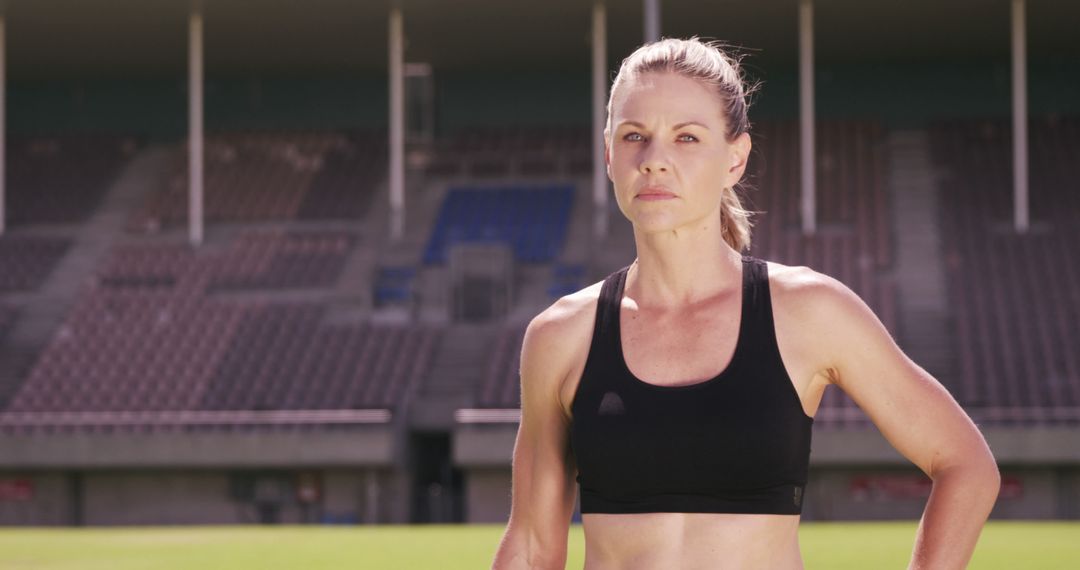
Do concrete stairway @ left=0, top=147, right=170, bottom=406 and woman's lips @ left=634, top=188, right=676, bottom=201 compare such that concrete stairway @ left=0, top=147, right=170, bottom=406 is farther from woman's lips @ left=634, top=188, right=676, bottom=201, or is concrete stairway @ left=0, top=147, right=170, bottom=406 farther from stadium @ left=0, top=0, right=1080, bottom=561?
woman's lips @ left=634, top=188, right=676, bottom=201

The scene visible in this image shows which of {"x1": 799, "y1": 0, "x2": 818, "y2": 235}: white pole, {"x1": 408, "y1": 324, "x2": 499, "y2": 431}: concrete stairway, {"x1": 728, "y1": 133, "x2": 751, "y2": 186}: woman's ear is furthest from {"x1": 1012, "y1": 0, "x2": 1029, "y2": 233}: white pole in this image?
{"x1": 728, "y1": 133, "x2": 751, "y2": 186}: woman's ear

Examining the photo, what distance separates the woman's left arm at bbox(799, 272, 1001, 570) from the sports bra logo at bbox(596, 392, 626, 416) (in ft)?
1.12

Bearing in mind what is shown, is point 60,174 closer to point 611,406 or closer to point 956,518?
point 611,406

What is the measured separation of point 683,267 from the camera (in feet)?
8.95

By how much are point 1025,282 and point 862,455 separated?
641cm

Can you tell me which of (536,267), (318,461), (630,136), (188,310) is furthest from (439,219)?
(630,136)

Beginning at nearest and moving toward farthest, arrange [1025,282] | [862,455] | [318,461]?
[862,455] → [318,461] → [1025,282]

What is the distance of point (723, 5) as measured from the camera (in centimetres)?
2802

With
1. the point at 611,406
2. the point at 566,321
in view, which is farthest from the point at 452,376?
the point at 611,406

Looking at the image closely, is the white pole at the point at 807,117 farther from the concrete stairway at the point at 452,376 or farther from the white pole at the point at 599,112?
the concrete stairway at the point at 452,376

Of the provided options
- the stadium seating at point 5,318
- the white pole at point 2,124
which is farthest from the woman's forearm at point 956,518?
the white pole at point 2,124

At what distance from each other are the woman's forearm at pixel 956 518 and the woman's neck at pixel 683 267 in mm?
499

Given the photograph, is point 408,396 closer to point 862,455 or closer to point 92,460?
point 92,460

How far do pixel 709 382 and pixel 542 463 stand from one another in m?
0.43
